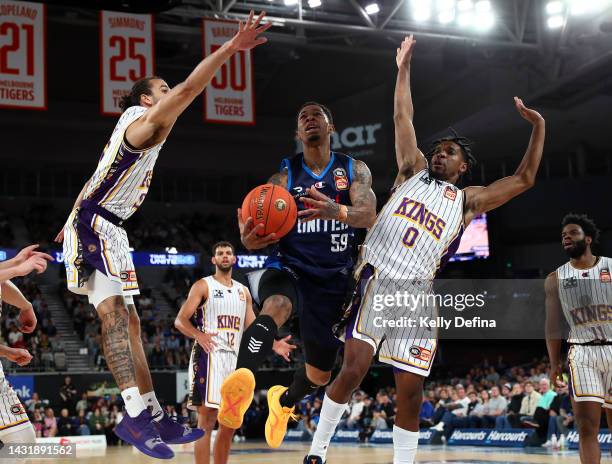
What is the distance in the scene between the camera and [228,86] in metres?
17.9

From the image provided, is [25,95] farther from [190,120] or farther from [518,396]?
[190,120]

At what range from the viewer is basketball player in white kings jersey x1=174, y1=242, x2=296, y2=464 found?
8.52m

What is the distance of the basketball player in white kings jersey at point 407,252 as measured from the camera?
593 centimetres

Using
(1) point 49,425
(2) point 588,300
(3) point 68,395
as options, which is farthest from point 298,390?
(3) point 68,395

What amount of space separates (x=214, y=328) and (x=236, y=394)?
12.7 feet

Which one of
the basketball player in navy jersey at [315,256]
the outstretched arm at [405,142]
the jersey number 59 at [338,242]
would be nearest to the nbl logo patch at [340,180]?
the basketball player in navy jersey at [315,256]

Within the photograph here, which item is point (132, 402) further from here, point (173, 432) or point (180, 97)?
point (180, 97)

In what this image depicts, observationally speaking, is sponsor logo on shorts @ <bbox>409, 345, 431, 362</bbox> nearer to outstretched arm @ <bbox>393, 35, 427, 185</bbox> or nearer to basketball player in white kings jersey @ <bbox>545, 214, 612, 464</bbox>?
outstretched arm @ <bbox>393, 35, 427, 185</bbox>

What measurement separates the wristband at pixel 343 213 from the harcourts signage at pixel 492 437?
36.3 feet

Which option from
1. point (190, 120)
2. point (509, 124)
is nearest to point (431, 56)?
point (509, 124)

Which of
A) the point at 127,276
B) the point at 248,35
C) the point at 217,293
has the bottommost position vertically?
the point at 217,293

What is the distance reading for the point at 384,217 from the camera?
20.8 feet

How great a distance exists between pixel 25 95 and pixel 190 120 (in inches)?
699

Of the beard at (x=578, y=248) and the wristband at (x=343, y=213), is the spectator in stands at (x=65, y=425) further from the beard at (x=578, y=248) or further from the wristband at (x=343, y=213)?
the wristband at (x=343, y=213)
